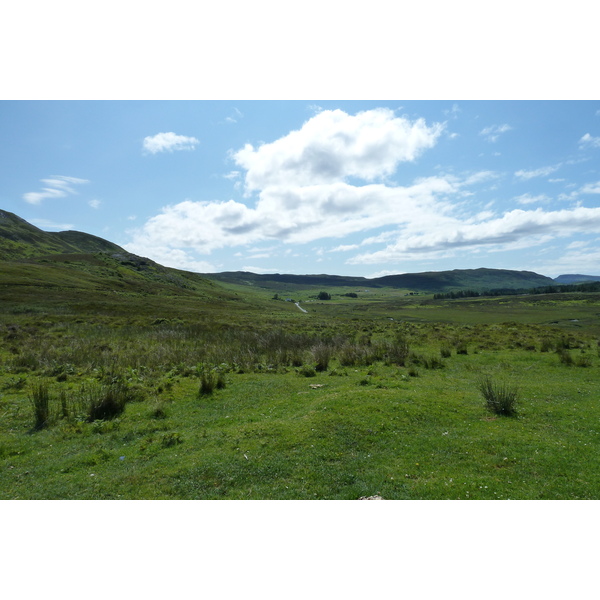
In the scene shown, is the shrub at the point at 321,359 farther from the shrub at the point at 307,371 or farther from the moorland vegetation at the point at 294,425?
the shrub at the point at 307,371

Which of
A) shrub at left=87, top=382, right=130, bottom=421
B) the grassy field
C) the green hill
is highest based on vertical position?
the green hill

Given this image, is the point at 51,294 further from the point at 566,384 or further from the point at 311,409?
the point at 566,384

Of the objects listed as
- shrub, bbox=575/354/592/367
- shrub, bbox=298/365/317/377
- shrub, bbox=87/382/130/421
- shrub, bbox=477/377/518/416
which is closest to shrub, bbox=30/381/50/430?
shrub, bbox=87/382/130/421

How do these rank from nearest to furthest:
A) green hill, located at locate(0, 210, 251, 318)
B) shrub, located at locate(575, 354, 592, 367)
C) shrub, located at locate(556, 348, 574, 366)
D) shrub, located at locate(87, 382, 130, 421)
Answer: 1. shrub, located at locate(87, 382, 130, 421)
2. shrub, located at locate(575, 354, 592, 367)
3. shrub, located at locate(556, 348, 574, 366)
4. green hill, located at locate(0, 210, 251, 318)

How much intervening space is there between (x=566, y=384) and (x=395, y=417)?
35.0 ft

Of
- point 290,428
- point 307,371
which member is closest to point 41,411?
point 290,428

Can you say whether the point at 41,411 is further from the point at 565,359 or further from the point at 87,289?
the point at 87,289

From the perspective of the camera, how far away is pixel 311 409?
1123cm

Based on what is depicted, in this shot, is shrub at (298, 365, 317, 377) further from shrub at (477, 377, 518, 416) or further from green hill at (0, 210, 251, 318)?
green hill at (0, 210, 251, 318)

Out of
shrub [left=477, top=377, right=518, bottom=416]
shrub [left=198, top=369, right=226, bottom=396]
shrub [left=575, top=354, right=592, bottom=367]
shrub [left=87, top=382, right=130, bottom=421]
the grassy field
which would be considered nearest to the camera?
the grassy field

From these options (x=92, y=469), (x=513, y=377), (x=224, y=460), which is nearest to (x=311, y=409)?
(x=224, y=460)

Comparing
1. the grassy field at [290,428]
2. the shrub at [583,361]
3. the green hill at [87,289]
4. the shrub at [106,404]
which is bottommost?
the shrub at [583,361]

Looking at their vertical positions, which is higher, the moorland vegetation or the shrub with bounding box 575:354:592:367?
the moorland vegetation

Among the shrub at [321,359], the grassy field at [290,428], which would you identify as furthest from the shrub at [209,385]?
the shrub at [321,359]
